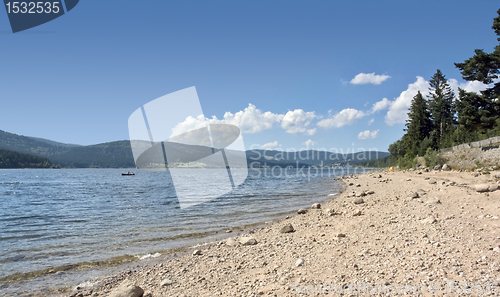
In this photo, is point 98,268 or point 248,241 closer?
point 98,268

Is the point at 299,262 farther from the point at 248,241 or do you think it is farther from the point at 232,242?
the point at 232,242

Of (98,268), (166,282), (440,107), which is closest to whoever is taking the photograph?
(166,282)

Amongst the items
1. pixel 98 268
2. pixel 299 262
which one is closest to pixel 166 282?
pixel 98 268

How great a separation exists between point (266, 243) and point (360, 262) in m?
3.71

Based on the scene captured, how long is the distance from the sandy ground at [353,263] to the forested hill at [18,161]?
778 feet

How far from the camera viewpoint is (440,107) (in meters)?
57.9

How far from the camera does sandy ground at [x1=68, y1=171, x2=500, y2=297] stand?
504 centimetres

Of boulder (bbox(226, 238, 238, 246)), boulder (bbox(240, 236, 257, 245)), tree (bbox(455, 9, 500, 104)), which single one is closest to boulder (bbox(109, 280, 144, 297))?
boulder (bbox(226, 238, 238, 246))

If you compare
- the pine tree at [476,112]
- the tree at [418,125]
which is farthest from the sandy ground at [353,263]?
the tree at [418,125]

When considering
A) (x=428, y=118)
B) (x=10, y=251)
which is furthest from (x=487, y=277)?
(x=428, y=118)

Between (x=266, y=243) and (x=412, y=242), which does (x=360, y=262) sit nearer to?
(x=412, y=242)

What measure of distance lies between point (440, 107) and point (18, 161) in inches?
9444

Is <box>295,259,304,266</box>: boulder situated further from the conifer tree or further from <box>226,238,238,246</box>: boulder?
the conifer tree

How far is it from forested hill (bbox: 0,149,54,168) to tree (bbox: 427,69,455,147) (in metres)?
235
